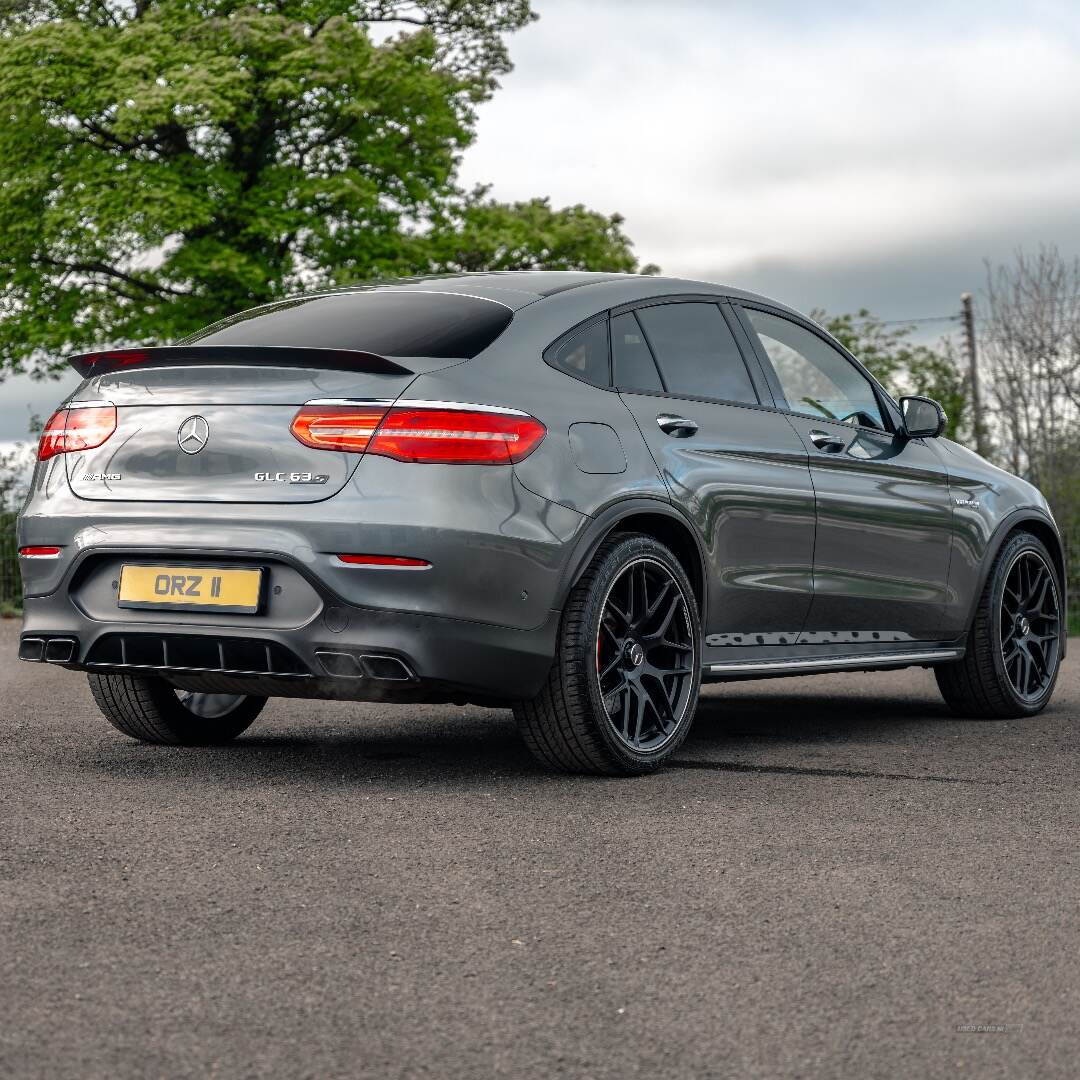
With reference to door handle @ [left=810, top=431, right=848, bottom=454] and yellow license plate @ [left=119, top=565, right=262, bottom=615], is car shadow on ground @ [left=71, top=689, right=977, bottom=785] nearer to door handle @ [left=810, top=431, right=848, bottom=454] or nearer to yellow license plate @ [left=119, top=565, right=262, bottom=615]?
yellow license plate @ [left=119, top=565, right=262, bottom=615]

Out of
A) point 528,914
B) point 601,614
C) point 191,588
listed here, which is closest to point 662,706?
point 601,614

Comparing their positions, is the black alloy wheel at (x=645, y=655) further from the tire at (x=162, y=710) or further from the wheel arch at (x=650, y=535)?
the tire at (x=162, y=710)

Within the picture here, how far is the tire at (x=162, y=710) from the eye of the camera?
6.26 meters

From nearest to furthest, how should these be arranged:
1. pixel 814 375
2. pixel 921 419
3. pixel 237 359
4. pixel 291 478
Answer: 1. pixel 291 478
2. pixel 237 359
3. pixel 814 375
4. pixel 921 419

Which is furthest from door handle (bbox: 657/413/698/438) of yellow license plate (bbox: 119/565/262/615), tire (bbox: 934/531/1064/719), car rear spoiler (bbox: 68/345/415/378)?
tire (bbox: 934/531/1064/719)

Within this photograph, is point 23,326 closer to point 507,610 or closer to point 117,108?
point 117,108

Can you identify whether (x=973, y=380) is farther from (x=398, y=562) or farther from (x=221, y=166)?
(x=398, y=562)

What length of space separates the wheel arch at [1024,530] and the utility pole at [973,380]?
12.6 meters

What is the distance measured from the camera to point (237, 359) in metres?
5.36

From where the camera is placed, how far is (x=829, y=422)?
6852mm

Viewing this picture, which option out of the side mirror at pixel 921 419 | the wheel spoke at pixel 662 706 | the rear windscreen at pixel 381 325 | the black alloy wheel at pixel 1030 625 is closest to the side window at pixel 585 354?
the rear windscreen at pixel 381 325

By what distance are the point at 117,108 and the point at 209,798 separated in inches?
957

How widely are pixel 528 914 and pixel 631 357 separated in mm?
2603

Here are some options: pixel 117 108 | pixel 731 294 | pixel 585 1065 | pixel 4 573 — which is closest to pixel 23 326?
pixel 117 108
